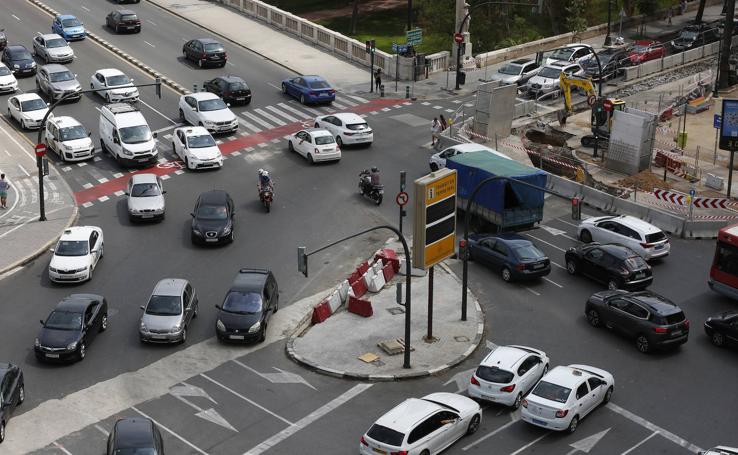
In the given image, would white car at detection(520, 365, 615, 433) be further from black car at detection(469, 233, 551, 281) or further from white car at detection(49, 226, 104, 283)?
white car at detection(49, 226, 104, 283)

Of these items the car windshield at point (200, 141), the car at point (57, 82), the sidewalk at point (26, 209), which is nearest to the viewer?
the sidewalk at point (26, 209)

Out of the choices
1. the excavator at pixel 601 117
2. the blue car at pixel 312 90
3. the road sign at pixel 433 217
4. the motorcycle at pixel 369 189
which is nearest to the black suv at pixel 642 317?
the road sign at pixel 433 217

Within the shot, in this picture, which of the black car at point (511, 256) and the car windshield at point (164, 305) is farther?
the black car at point (511, 256)

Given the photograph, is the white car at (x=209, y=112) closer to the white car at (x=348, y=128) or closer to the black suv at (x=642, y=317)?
the white car at (x=348, y=128)

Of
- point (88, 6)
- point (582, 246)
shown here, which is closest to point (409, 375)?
point (582, 246)

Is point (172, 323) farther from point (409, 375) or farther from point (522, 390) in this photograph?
point (522, 390)

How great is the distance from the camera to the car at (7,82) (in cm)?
6294

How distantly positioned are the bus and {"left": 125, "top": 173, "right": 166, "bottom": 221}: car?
75.7 ft

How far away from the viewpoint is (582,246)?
1677 inches

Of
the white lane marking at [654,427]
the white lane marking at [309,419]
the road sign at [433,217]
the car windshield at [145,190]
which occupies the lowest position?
the white lane marking at [309,419]

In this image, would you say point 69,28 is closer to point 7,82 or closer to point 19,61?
point 19,61

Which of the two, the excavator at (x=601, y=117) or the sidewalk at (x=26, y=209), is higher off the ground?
the excavator at (x=601, y=117)

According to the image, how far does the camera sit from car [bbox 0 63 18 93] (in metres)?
62.9

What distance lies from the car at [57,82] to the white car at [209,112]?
23.8ft
